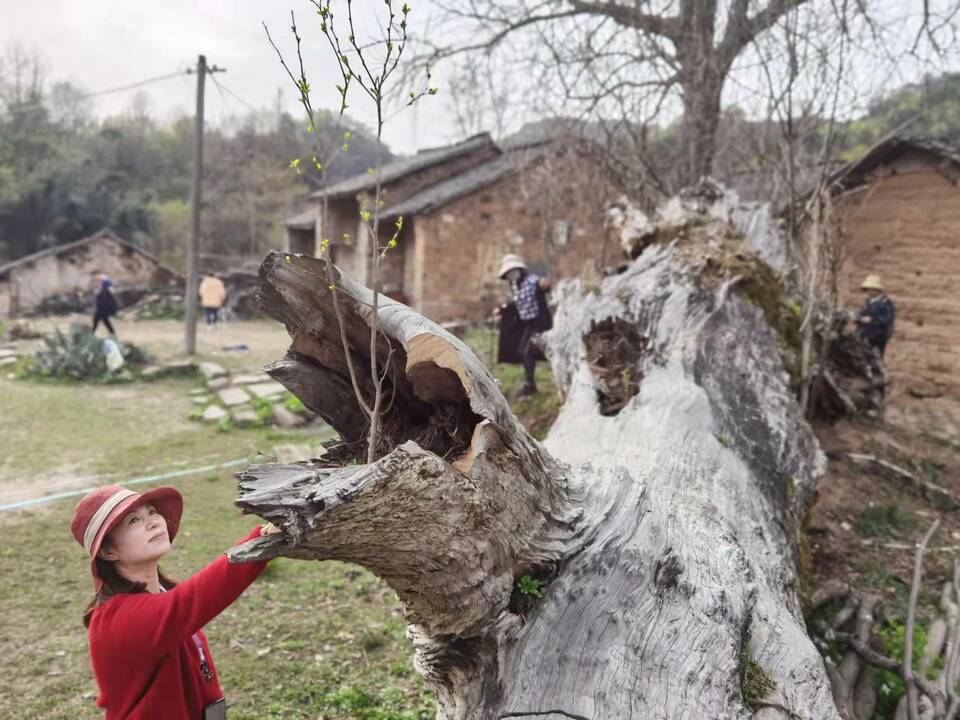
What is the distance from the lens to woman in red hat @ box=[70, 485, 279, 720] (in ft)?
4.94

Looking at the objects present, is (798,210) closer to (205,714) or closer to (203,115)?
(205,714)

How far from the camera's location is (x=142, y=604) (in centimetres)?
153

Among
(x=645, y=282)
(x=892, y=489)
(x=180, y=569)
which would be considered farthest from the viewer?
(x=892, y=489)

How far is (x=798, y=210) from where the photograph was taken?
19.6ft

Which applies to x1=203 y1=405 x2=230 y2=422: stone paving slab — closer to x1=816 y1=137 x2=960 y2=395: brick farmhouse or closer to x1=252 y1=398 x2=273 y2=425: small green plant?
x1=252 y1=398 x2=273 y2=425: small green plant

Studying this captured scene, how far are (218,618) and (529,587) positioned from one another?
2529mm

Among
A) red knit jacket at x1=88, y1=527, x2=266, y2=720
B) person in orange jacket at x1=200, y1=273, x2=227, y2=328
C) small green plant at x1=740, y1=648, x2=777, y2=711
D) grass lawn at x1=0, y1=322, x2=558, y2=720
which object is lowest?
grass lawn at x1=0, y1=322, x2=558, y2=720

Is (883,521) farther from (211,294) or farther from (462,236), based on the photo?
(211,294)

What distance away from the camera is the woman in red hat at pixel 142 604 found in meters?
1.51

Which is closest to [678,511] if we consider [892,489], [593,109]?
[892,489]

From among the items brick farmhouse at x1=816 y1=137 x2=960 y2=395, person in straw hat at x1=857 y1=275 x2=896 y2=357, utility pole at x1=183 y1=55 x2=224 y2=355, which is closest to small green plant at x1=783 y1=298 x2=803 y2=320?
person in straw hat at x1=857 y1=275 x2=896 y2=357

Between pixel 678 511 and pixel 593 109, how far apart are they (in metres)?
7.52

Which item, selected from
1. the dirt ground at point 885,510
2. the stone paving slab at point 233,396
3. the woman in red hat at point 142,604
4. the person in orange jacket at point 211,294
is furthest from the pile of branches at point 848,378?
the person in orange jacket at point 211,294

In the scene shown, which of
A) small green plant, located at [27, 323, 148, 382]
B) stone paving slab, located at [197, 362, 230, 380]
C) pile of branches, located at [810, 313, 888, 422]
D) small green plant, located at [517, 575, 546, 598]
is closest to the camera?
small green plant, located at [517, 575, 546, 598]
